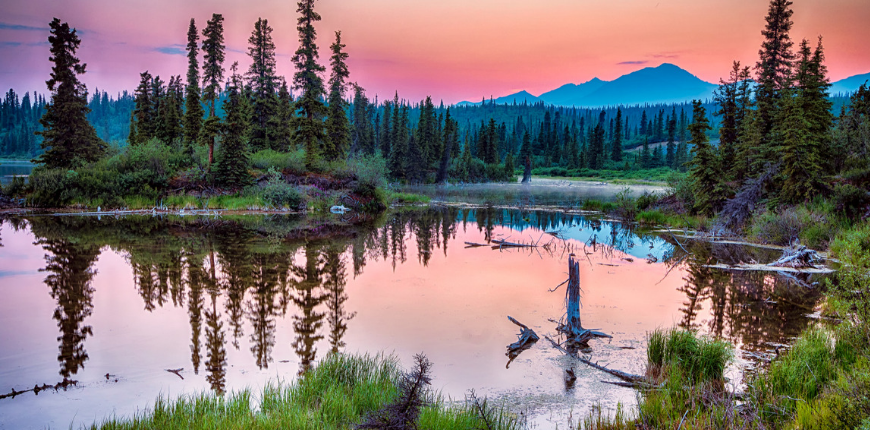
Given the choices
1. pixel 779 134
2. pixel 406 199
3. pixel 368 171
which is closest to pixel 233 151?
pixel 368 171

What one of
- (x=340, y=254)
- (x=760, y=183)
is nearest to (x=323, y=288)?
(x=340, y=254)

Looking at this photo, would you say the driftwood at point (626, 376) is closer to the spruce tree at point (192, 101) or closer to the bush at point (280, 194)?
the bush at point (280, 194)

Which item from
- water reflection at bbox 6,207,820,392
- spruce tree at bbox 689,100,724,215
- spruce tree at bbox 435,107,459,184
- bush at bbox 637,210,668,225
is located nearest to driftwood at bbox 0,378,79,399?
water reflection at bbox 6,207,820,392

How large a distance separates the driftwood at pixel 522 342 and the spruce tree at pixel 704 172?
19.8 meters

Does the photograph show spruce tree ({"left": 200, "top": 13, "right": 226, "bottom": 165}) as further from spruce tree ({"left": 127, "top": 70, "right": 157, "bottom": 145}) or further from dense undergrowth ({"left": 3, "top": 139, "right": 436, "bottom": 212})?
spruce tree ({"left": 127, "top": 70, "right": 157, "bottom": 145})

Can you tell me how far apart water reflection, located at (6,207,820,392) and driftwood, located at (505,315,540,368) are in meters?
3.18

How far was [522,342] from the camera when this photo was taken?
918cm

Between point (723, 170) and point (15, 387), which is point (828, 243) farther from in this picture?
point (15, 387)

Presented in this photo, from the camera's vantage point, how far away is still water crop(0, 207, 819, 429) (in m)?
7.43

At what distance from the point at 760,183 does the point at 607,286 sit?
42.8 ft

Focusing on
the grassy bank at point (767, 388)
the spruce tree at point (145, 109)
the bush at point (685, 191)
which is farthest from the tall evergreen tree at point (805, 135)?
the spruce tree at point (145, 109)

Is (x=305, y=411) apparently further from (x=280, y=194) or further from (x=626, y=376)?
(x=280, y=194)

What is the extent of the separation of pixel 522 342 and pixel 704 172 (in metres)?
20.6

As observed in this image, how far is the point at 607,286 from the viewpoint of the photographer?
14023 mm
